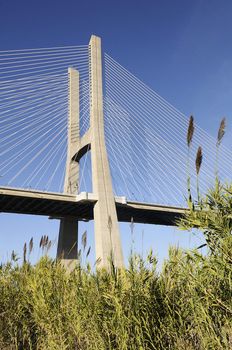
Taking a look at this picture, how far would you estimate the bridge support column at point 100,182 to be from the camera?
24391mm

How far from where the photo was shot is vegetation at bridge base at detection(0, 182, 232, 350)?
3395mm

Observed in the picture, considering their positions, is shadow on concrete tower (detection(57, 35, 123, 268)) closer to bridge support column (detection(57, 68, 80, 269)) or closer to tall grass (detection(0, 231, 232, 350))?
bridge support column (detection(57, 68, 80, 269))

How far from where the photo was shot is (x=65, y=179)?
28844mm

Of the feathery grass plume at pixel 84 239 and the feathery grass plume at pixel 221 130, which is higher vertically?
the feathery grass plume at pixel 221 130

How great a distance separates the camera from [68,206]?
→ 1101 inches

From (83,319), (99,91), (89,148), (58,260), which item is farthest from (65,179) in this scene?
(83,319)

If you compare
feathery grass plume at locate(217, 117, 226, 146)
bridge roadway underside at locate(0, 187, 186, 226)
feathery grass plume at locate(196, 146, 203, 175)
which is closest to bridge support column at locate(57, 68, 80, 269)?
bridge roadway underside at locate(0, 187, 186, 226)

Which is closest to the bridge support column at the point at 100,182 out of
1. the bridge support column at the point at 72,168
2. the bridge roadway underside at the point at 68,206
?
the bridge roadway underside at the point at 68,206

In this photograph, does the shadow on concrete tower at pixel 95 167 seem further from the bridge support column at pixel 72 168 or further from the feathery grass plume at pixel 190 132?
the feathery grass plume at pixel 190 132

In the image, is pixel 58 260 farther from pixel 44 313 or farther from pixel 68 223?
pixel 68 223

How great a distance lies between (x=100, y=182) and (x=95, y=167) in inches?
41.0

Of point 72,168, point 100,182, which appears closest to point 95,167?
point 100,182

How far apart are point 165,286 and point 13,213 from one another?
25.2 metres

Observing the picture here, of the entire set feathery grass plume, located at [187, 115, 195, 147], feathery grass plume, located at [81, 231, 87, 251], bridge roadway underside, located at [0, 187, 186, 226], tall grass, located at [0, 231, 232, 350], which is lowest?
tall grass, located at [0, 231, 232, 350]
